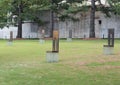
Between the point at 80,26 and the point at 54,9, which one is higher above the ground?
the point at 54,9

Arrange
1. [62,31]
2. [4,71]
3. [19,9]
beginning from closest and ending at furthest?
[4,71] → [19,9] → [62,31]

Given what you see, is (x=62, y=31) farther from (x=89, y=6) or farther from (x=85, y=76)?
(x=85, y=76)

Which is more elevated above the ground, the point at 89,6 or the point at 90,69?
the point at 89,6

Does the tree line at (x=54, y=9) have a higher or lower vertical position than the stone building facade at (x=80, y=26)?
higher

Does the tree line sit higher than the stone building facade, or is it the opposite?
the tree line

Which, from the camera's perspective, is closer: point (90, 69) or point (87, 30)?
point (90, 69)

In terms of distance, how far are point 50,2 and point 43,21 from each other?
36.4 feet

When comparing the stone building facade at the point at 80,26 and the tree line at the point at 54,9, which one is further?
the stone building facade at the point at 80,26

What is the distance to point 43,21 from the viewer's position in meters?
63.0

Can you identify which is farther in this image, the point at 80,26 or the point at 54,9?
the point at 80,26

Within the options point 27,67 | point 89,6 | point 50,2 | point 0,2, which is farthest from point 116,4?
point 27,67

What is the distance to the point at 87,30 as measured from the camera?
60.7 meters

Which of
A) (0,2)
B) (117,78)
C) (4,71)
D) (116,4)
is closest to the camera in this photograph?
(117,78)

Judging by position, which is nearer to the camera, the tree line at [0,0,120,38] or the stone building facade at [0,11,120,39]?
the tree line at [0,0,120,38]
